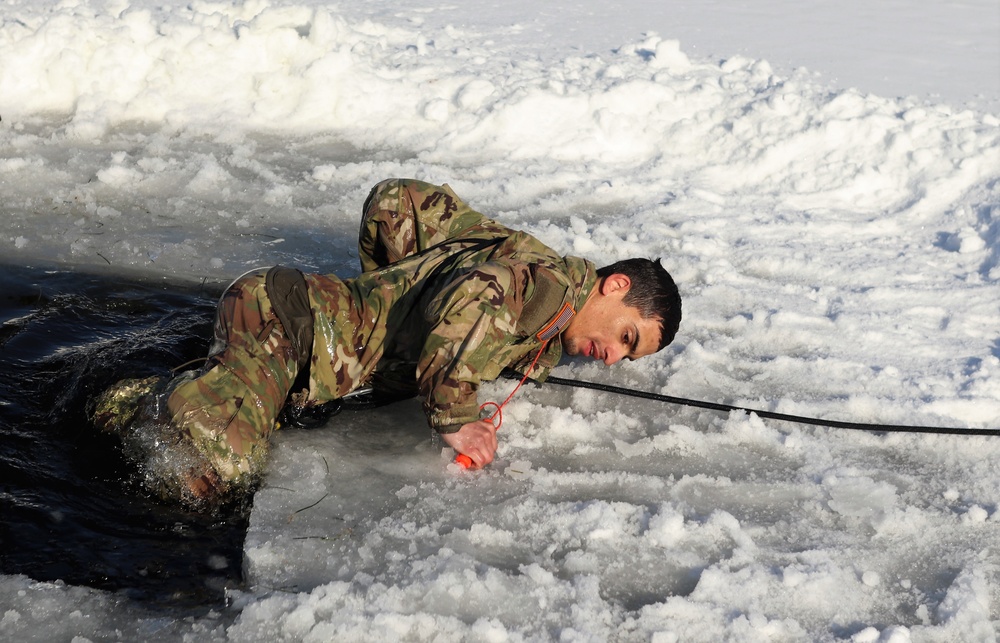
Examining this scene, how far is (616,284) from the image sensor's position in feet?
10.7

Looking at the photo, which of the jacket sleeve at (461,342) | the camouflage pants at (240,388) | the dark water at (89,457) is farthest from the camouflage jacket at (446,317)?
the dark water at (89,457)

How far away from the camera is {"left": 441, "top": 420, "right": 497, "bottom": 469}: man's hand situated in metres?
2.96

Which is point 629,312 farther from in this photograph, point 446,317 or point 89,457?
point 89,457

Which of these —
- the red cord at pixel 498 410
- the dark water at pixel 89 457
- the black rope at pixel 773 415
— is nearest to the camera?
the dark water at pixel 89 457

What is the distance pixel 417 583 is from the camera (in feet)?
8.44

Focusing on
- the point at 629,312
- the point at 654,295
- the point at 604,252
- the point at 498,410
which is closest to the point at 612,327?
the point at 629,312

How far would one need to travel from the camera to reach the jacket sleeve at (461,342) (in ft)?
9.52

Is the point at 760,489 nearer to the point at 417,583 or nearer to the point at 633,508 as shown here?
the point at 633,508

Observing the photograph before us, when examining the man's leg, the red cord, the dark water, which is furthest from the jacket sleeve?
the dark water

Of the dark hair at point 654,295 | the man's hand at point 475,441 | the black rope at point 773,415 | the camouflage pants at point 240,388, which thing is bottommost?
the black rope at point 773,415

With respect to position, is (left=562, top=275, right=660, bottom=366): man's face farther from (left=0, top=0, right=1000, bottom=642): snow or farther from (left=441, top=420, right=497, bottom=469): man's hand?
(left=441, top=420, right=497, bottom=469): man's hand

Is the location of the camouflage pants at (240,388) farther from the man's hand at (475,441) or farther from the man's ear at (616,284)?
the man's ear at (616,284)

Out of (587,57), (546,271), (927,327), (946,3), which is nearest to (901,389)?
(927,327)

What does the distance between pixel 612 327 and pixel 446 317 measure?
64 centimetres
